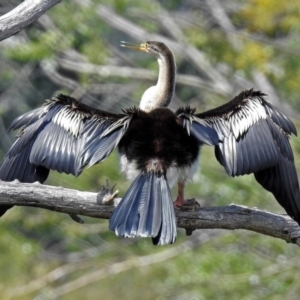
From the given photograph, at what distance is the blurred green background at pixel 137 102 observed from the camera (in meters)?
9.61

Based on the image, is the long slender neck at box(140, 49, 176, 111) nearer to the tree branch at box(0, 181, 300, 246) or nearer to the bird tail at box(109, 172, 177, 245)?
the bird tail at box(109, 172, 177, 245)

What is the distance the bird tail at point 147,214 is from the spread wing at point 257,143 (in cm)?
29

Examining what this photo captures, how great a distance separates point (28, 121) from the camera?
454cm

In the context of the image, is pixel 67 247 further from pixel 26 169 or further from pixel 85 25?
pixel 26 169

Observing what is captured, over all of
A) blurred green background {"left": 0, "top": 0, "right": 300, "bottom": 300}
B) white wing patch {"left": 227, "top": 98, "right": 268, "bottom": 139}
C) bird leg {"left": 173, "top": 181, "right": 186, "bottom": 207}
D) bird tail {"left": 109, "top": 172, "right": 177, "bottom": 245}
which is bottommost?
blurred green background {"left": 0, "top": 0, "right": 300, "bottom": 300}

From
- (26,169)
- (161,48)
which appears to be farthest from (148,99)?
(26,169)

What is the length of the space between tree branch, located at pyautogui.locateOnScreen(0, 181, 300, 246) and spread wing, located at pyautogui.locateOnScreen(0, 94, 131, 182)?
0.72ft

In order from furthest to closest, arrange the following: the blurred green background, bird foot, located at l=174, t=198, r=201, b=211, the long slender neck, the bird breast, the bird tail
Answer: the blurred green background
the long slender neck
the bird breast
bird foot, located at l=174, t=198, r=201, b=211
the bird tail

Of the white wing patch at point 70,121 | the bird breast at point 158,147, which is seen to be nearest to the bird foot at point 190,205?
the bird breast at point 158,147

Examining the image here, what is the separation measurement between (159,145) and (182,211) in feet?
1.03

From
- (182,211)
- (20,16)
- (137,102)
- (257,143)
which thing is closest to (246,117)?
(257,143)

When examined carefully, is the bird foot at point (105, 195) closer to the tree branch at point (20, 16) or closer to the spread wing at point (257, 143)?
the spread wing at point (257, 143)

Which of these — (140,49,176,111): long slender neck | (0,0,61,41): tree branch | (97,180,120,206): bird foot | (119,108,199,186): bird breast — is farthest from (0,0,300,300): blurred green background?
(0,0,61,41): tree branch

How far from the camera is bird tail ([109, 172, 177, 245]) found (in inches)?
150
